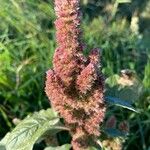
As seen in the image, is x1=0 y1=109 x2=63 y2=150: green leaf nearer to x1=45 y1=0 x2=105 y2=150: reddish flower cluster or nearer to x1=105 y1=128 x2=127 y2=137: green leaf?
x1=45 y1=0 x2=105 y2=150: reddish flower cluster

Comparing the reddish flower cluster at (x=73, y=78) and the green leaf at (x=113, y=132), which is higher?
the reddish flower cluster at (x=73, y=78)

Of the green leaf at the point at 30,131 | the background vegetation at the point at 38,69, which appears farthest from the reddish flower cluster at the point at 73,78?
the background vegetation at the point at 38,69

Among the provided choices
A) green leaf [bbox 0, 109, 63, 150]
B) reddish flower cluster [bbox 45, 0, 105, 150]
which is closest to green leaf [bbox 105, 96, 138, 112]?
reddish flower cluster [bbox 45, 0, 105, 150]

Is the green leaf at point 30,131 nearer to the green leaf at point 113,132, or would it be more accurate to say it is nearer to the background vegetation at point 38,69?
the green leaf at point 113,132

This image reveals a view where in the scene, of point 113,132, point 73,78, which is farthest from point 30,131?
point 113,132

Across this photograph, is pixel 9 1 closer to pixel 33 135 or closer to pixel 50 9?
pixel 50 9

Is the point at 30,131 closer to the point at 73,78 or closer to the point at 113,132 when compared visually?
the point at 73,78
